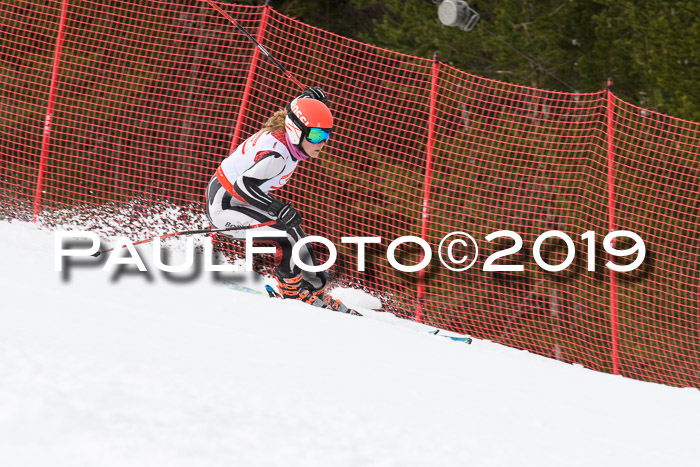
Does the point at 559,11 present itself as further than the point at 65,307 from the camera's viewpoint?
Yes

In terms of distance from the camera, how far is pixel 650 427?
4.62m

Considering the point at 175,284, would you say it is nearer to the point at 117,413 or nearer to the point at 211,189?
the point at 211,189

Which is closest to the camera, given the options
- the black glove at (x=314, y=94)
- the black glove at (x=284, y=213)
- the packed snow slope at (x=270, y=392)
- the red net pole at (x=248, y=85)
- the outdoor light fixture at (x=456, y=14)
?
the packed snow slope at (x=270, y=392)

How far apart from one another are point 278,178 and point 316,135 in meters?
0.43

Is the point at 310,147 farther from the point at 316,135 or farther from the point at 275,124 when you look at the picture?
the point at 275,124

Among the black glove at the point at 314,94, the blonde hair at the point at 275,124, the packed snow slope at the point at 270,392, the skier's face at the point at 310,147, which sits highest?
the black glove at the point at 314,94

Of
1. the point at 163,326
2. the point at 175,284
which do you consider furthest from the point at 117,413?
the point at 175,284

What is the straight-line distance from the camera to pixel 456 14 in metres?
8.93

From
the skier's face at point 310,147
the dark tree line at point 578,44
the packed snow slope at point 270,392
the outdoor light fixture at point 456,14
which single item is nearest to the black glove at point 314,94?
the skier's face at point 310,147

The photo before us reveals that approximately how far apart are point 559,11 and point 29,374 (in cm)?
928

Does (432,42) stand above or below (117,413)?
above

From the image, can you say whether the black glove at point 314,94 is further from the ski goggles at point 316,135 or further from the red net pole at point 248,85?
the red net pole at point 248,85

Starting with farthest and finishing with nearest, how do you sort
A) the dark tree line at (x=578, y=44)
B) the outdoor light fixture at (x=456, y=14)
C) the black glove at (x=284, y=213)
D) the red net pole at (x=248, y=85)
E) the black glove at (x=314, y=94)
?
Result: 1. the dark tree line at (x=578, y=44)
2. the outdoor light fixture at (x=456, y=14)
3. the red net pole at (x=248, y=85)
4. the black glove at (x=314, y=94)
5. the black glove at (x=284, y=213)

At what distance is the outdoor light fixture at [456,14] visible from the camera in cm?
891
